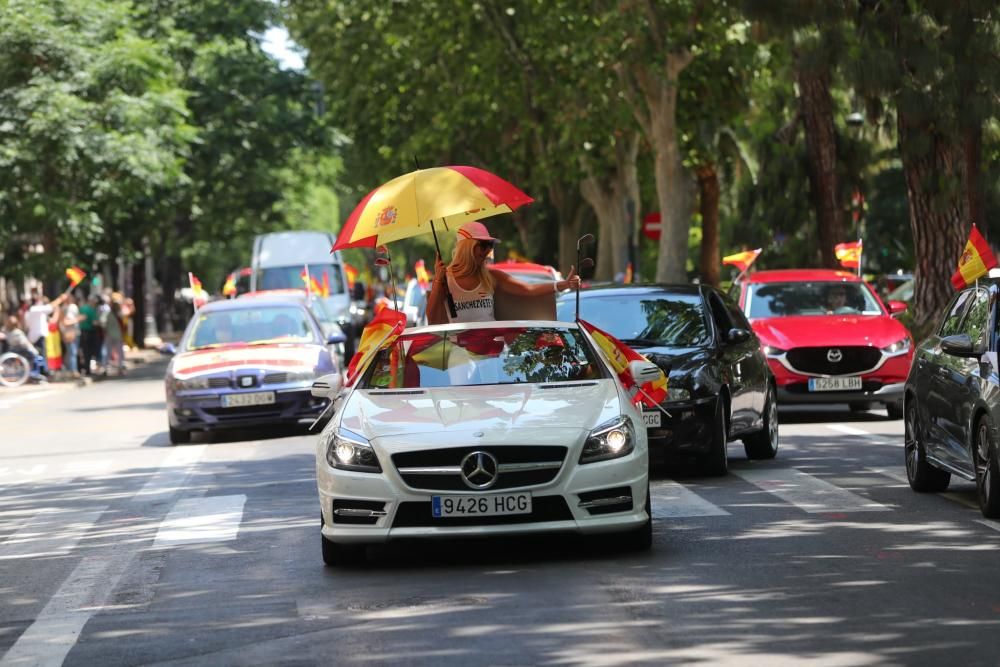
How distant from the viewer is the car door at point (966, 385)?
11.6 m

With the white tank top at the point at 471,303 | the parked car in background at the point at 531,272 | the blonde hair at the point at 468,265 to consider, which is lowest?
the parked car in background at the point at 531,272

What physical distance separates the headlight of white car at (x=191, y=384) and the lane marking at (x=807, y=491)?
7261 millimetres

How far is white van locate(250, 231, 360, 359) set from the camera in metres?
43.4

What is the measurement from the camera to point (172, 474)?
16.9m

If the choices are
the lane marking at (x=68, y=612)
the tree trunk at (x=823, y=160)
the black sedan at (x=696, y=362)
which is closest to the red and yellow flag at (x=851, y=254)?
the tree trunk at (x=823, y=160)

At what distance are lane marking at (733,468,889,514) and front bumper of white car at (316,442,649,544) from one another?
2599 mm

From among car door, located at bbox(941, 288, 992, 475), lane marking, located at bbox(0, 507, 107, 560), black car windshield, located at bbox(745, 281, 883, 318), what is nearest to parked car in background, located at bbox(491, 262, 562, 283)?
black car windshield, located at bbox(745, 281, 883, 318)

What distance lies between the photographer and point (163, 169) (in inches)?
1740

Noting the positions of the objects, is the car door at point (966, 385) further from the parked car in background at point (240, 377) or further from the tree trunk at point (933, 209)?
the tree trunk at point (933, 209)

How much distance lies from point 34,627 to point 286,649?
1.58 metres

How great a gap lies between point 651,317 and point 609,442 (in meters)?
5.68

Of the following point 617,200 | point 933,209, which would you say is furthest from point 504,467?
point 617,200

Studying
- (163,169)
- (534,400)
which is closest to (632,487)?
(534,400)

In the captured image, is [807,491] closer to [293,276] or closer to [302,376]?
[302,376]
